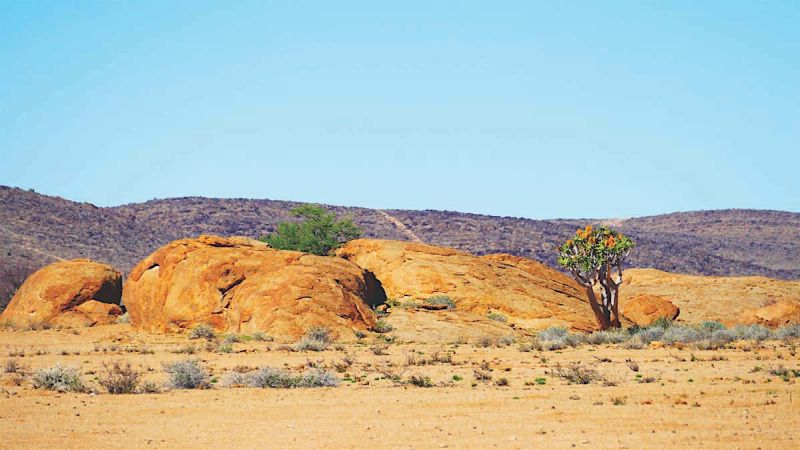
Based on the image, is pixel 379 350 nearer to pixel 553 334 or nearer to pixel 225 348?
pixel 225 348

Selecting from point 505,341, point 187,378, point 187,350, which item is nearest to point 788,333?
point 505,341

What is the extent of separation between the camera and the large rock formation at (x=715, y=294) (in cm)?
4875

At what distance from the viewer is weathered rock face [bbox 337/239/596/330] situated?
3797 centimetres

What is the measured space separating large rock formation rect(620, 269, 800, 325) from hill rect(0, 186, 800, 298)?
126 feet

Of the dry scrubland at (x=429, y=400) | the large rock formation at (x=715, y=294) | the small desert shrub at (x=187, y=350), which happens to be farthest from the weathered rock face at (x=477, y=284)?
the small desert shrub at (x=187, y=350)

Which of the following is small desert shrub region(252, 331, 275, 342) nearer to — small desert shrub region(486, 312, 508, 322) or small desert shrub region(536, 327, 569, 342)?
small desert shrub region(536, 327, 569, 342)

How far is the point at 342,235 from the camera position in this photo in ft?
164

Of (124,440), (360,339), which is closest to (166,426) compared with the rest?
(124,440)

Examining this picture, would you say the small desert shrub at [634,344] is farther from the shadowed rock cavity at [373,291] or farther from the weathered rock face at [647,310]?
the weathered rock face at [647,310]

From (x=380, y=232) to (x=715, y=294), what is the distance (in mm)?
58245

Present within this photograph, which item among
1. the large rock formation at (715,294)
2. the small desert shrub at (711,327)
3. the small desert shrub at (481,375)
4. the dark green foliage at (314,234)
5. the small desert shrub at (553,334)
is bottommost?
the small desert shrub at (481,375)

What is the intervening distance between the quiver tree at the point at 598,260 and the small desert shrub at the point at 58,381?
19.6 metres

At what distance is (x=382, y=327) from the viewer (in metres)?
34.2

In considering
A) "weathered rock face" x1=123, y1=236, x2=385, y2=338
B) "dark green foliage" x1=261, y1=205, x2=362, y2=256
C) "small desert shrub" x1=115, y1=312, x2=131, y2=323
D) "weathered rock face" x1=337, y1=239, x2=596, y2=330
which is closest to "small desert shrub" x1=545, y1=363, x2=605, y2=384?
"weathered rock face" x1=123, y1=236, x2=385, y2=338
